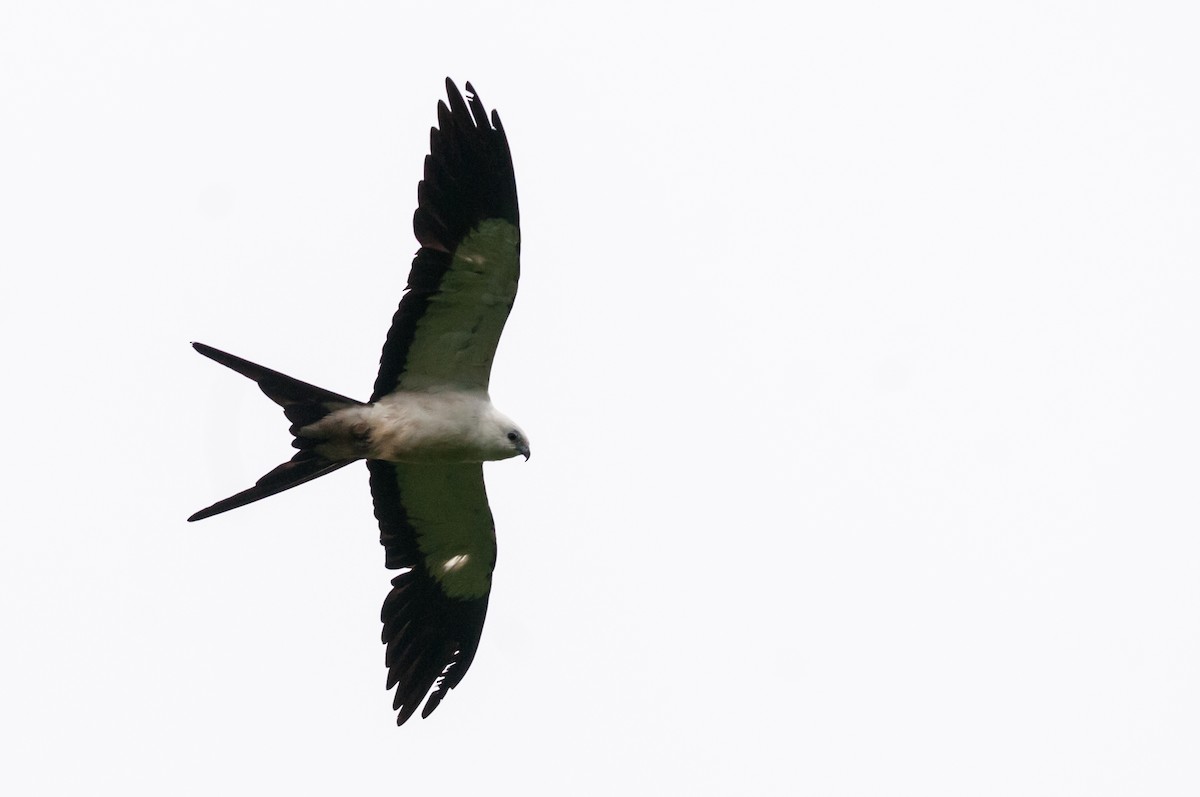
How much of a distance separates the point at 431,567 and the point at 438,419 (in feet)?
4.76

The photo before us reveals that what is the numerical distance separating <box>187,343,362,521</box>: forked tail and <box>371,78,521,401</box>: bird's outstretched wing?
462 millimetres

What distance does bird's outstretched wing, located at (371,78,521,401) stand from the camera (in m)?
10.3

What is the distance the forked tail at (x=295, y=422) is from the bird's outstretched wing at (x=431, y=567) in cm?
80

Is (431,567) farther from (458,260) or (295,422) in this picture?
(458,260)

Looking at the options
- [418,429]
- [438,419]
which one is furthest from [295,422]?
[438,419]

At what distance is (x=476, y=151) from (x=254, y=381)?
2.09m

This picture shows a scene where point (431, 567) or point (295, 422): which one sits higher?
point (295, 422)

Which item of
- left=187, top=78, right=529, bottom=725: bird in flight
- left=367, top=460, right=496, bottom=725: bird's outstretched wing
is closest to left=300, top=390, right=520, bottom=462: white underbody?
left=187, top=78, right=529, bottom=725: bird in flight

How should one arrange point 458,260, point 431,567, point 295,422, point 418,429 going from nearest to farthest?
point 458,260
point 295,422
point 418,429
point 431,567

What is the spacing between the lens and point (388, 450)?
11.2m

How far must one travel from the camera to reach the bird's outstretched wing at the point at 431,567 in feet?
38.9

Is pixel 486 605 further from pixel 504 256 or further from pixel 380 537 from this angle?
pixel 504 256

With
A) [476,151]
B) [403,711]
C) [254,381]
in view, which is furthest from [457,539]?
[476,151]

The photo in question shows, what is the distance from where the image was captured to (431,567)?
12.1 metres
